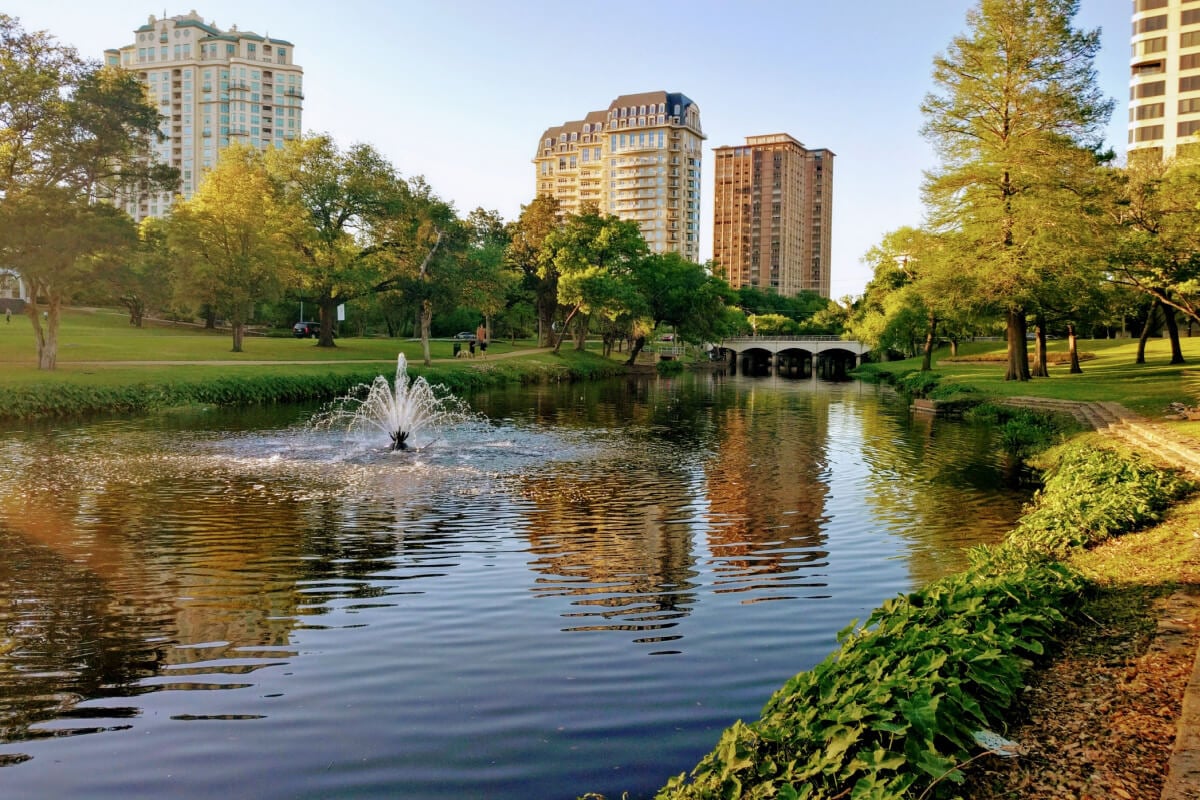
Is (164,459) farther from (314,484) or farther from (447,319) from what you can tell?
(447,319)

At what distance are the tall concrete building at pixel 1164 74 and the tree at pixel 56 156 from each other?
3731 inches

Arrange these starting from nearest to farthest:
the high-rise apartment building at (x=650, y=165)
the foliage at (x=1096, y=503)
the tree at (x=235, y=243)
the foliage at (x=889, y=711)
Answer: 1. the foliage at (x=889, y=711)
2. the foliage at (x=1096, y=503)
3. the tree at (x=235, y=243)
4. the high-rise apartment building at (x=650, y=165)

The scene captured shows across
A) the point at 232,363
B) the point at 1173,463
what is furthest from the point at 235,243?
the point at 1173,463

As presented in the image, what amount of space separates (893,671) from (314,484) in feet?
44.4

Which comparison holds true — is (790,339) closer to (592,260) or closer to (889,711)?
(592,260)

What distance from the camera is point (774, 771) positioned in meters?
4.73

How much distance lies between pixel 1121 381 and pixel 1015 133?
11634 millimetres

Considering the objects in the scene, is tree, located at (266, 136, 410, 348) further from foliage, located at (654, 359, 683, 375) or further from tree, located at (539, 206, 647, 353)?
foliage, located at (654, 359, 683, 375)

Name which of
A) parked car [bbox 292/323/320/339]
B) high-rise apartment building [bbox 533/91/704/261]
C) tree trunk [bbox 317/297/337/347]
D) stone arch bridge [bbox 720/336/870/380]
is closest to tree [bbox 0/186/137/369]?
tree trunk [bbox 317/297/337/347]

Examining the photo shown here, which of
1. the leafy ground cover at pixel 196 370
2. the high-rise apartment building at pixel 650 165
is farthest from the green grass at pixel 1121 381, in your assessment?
the high-rise apartment building at pixel 650 165

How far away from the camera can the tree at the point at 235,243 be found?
48.5 m

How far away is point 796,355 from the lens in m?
129

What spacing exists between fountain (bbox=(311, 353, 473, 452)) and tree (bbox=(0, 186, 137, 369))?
415 inches

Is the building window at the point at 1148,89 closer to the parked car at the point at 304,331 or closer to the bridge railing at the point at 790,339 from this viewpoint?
the bridge railing at the point at 790,339
